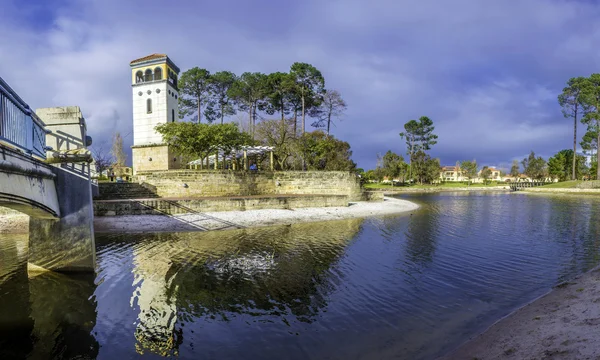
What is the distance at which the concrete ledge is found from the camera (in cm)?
1755

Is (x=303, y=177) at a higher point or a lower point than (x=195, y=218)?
higher

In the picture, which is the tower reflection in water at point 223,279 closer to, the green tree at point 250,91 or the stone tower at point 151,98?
the stone tower at point 151,98

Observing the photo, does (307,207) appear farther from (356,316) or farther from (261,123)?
(356,316)

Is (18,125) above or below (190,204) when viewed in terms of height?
above

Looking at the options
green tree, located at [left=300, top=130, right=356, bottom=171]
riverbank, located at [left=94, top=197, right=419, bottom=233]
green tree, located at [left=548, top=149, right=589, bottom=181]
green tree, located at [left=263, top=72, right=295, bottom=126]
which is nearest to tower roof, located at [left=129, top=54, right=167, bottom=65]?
green tree, located at [left=263, top=72, right=295, bottom=126]

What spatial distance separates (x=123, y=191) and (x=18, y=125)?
16.5m

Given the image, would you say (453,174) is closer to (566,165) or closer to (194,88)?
(566,165)

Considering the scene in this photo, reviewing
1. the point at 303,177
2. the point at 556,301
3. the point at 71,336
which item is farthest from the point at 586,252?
the point at 303,177

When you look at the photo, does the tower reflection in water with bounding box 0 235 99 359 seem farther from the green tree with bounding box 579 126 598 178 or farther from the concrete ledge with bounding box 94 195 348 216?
the green tree with bounding box 579 126 598 178

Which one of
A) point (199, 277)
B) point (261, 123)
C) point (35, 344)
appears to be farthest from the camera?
point (261, 123)

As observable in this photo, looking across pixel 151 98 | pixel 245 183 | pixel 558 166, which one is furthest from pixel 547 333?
pixel 558 166

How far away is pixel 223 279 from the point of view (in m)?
8.20

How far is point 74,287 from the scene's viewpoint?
757 centimetres

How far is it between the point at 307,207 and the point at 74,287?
16.8 meters
